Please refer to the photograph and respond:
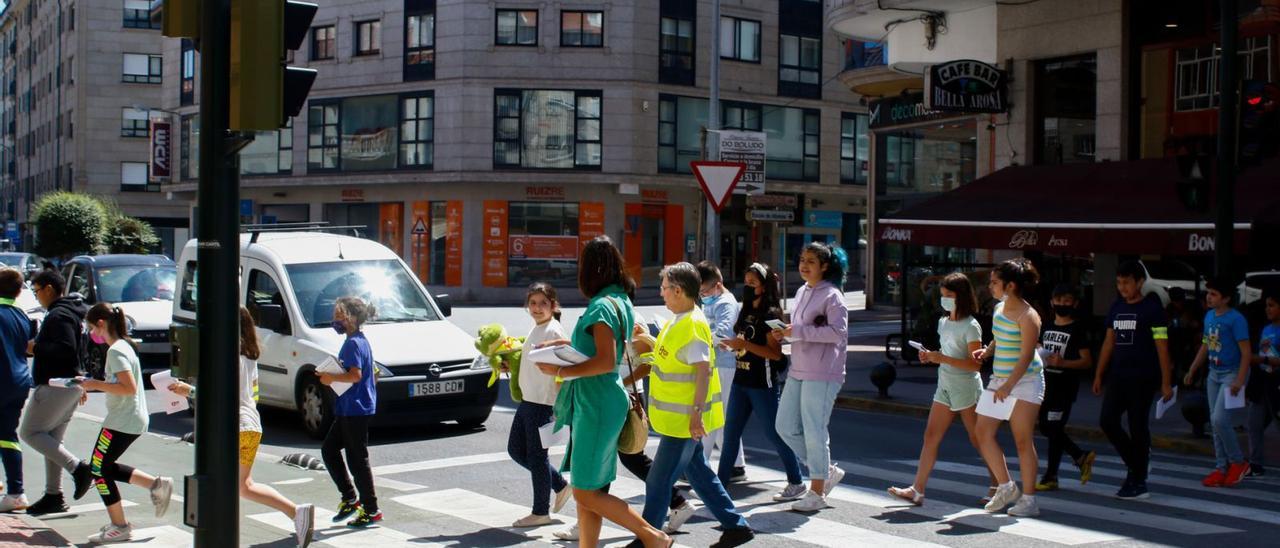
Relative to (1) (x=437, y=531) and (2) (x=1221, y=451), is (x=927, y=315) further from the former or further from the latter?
(1) (x=437, y=531)

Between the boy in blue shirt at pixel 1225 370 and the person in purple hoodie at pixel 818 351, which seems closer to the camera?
the person in purple hoodie at pixel 818 351

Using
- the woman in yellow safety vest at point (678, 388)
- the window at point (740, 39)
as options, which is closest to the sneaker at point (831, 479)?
the woman in yellow safety vest at point (678, 388)

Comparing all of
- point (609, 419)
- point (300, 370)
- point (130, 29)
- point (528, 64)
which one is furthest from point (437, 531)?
point (130, 29)

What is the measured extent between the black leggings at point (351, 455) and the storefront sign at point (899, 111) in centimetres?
1942

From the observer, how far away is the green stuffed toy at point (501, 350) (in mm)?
8289

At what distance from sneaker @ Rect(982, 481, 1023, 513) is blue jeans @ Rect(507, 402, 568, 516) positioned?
287 cm

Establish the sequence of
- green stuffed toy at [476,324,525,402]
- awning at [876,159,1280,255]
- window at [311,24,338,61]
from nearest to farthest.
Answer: green stuffed toy at [476,324,525,402] < awning at [876,159,1280,255] < window at [311,24,338,61]

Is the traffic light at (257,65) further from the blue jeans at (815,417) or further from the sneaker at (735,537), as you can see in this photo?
the blue jeans at (815,417)

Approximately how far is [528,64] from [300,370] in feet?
104

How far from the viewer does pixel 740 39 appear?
4531 cm

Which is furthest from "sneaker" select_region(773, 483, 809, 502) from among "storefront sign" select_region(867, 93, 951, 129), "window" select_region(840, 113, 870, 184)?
"window" select_region(840, 113, 870, 184)

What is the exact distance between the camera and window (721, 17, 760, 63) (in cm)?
4488

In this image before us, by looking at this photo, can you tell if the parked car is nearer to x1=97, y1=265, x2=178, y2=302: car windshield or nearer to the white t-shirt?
x1=97, y1=265, x2=178, y2=302: car windshield

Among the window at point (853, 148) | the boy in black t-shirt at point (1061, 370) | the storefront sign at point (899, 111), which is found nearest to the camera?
the boy in black t-shirt at point (1061, 370)
